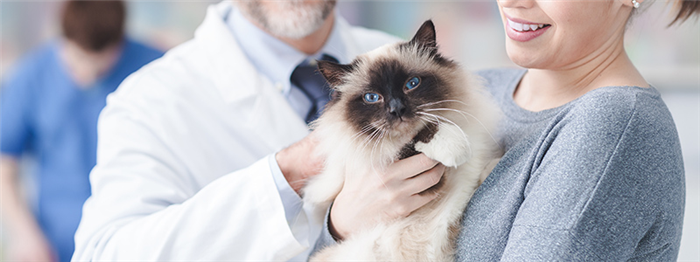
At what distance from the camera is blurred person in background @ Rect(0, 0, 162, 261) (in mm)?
2928

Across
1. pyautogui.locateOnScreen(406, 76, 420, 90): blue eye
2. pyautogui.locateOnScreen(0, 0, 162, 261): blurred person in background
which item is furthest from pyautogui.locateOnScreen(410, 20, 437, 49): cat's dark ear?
pyautogui.locateOnScreen(0, 0, 162, 261): blurred person in background

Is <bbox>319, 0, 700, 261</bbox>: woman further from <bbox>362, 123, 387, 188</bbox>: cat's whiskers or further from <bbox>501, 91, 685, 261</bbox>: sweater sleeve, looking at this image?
<bbox>362, 123, 387, 188</bbox>: cat's whiskers

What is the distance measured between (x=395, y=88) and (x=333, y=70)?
21 cm

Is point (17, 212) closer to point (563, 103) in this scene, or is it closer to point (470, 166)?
point (470, 166)

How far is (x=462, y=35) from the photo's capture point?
3.13m

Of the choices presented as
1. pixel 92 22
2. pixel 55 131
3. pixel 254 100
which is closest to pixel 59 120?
pixel 55 131

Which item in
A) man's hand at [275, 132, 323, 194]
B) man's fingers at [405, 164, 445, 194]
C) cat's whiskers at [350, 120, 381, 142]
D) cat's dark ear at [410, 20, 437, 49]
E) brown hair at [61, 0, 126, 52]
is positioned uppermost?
cat's dark ear at [410, 20, 437, 49]

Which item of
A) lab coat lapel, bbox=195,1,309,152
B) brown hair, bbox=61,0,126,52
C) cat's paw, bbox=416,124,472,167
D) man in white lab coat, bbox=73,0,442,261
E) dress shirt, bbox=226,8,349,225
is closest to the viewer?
cat's paw, bbox=416,124,472,167

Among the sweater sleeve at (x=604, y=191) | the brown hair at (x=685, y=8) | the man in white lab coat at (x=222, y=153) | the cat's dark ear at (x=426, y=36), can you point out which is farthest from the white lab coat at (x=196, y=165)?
the brown hair at (x=685, y=8)

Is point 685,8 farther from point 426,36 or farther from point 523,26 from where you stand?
point 426,36

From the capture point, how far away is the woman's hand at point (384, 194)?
48.9 inches

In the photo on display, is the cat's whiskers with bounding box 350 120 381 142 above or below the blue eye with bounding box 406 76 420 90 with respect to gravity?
below

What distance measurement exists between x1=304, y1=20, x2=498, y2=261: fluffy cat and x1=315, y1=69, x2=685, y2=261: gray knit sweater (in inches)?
4.0

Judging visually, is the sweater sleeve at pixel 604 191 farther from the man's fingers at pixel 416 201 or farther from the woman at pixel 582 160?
the man's fingers at pixel 416 201
